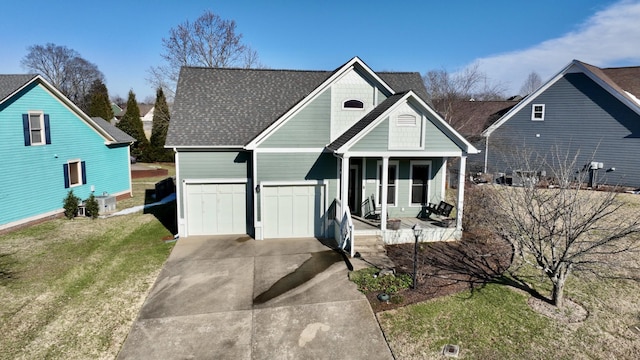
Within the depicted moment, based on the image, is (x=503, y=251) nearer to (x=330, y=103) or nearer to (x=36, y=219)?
(x=330, y=103)

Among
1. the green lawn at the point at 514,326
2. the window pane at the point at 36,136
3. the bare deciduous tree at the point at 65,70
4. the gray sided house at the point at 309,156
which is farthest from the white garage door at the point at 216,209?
the bare deciduous tree at the point at 65,70

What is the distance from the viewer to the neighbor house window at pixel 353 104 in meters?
14.5

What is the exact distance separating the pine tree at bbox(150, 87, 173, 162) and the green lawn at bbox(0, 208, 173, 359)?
24.7 m

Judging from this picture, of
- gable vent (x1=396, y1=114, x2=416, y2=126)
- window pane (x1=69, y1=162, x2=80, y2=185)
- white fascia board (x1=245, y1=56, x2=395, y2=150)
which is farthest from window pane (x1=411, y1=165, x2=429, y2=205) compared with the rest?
window pane (x1=69, y1=162, x2=80, y2=185)

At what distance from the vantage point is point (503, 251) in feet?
42.4

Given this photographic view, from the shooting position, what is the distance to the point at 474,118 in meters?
30.2

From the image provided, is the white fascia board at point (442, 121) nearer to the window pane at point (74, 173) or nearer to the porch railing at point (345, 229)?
the porch railing at point (345, 229)

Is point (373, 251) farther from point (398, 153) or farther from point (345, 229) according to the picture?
point (398, 153)

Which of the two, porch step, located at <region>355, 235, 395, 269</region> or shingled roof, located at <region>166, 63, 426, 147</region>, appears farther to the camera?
shingled roof, located at <region>166, 63, 426, 147</region>

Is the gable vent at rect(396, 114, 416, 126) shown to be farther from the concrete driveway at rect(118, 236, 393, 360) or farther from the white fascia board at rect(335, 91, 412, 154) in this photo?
the concrete driveway at rect(118, 236, 393, 360)

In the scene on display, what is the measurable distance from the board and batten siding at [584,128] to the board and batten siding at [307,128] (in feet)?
40.2

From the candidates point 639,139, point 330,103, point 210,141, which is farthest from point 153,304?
point 639,139

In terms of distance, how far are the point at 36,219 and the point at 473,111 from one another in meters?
29.6

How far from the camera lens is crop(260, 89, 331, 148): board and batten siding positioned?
556 inches
